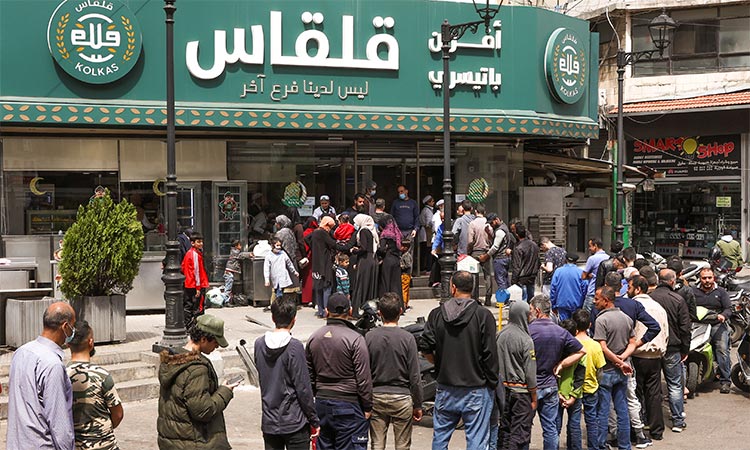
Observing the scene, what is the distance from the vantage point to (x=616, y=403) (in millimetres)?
9555

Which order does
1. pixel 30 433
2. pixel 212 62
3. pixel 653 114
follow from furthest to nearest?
pixel 653 114 → pixel 212 62 → pixel 30 433

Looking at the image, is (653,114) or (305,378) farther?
(653,114)

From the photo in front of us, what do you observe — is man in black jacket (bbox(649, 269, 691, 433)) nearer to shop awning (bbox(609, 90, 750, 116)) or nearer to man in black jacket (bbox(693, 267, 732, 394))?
man in black jacket (bbox(693, 267, 732, 394))

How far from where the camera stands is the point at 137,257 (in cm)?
1288

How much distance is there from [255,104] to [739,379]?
9.92m

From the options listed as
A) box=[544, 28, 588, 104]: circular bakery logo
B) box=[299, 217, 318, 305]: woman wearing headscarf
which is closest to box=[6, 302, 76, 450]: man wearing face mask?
box=[299, 217, 318, 305]: woman wearing headscarf

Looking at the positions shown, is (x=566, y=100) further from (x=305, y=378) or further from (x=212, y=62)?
(x=305, y=378)

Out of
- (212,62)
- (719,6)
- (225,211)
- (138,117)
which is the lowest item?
(225,211)

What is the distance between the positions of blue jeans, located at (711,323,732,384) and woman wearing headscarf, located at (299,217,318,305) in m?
7.46

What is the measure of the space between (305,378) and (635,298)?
4.91m

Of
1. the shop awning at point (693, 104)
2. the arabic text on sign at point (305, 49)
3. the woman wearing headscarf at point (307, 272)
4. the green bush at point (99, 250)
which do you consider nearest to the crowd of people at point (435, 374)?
the green bush at point (99, 250)

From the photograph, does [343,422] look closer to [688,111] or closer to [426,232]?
[426,232]

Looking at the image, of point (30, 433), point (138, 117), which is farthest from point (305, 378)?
point (138, 117)

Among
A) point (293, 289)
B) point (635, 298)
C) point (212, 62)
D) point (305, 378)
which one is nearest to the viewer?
point (305, 378)
